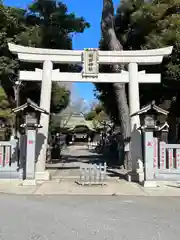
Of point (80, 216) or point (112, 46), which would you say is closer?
point (80, 216)

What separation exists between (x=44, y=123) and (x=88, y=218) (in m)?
7.45

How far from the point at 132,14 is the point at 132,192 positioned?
A: 11.4 m

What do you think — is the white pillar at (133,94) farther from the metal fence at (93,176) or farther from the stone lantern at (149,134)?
the metal fence at (93,176)

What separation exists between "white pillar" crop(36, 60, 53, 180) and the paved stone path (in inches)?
149

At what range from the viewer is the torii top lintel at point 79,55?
14328 millimetres

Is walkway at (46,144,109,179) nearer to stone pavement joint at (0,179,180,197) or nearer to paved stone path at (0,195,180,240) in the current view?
stone pavement joint at (0,179,180,197)

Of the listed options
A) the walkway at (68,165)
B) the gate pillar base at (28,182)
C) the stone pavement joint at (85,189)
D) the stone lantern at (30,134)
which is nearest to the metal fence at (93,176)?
the stone pavement joint at (85,189)

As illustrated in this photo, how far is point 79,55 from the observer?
570 inches

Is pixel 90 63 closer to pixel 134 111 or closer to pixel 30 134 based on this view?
pixel 134 111

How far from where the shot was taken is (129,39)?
19125 millimetres

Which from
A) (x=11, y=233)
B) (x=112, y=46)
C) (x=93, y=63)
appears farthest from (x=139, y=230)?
(x=112, y=46)

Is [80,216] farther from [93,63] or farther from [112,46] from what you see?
[112,46]

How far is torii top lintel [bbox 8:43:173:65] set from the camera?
47.0 ft

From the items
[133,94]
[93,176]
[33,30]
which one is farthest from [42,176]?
[33,30]
